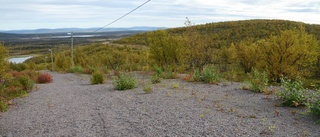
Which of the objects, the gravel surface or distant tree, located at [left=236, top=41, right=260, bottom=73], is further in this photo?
distant tree, located at [left=236, top=41, right=260, bottom=73]

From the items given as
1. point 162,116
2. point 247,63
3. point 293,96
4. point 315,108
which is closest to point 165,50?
point 247,63

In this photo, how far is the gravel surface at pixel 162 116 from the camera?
6988mm

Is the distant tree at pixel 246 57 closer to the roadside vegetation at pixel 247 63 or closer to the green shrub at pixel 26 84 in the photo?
the roadside vegetation at pixel 247 63

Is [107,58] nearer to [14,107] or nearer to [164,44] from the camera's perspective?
[164,44]

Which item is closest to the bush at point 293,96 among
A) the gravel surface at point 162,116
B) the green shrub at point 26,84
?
the gravel surface at point 162,116

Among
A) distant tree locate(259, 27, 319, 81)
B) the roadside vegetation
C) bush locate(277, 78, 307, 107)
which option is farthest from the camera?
distant tree locate(259, 27, 319, 81)

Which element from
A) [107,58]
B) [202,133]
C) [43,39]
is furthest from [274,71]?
[43,39]

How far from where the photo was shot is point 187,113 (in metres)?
8.52

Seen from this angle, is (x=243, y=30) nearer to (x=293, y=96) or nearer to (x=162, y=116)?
(x=293, y=96)

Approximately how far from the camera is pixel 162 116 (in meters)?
8.35

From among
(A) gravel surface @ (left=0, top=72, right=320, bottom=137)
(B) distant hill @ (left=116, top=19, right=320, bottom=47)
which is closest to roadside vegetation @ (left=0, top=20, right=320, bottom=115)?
(A) gravel surface @ (left=0, top=72, right=320, bottom=137)

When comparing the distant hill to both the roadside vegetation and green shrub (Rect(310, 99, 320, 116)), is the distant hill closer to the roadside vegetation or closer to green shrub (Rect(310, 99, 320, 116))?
the roadside vegetation

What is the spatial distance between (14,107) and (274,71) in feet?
43.6

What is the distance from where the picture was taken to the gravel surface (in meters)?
6.99
